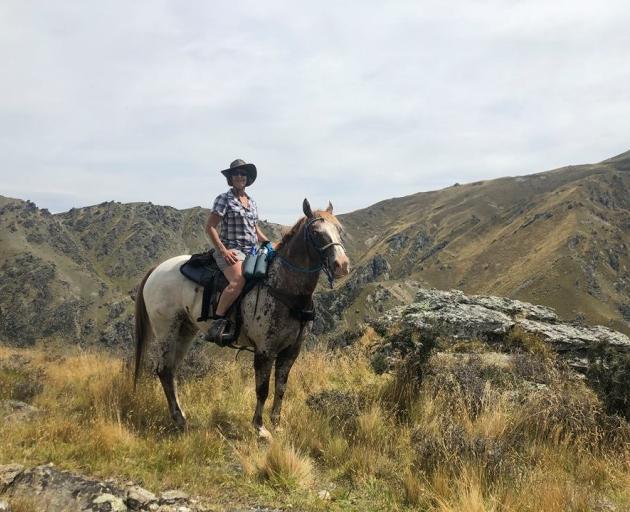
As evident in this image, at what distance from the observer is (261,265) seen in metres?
6.32

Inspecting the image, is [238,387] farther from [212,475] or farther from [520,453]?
[520,453]

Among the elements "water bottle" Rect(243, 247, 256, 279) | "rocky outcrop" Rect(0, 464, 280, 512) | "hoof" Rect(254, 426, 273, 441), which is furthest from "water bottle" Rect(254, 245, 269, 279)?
"rocky outcrop" Rect(0, 464, 280, 512)

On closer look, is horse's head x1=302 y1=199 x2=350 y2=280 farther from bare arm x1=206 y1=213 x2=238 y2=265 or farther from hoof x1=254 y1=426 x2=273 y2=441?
hoof x1=254 y1=426 x2=273 y2=441

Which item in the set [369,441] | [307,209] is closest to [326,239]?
[307,209]

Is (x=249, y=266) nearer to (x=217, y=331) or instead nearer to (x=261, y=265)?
(x=261, y=265)

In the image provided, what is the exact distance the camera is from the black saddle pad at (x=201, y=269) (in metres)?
6.62

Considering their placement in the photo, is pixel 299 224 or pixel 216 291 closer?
pixel 299 224

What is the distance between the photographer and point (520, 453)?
531cm

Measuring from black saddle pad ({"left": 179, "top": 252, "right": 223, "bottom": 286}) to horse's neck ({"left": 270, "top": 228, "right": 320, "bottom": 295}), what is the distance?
3.25 ft

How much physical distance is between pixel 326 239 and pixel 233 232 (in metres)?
1.68

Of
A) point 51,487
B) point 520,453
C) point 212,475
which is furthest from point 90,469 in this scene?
point 520,453

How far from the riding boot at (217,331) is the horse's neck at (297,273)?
92 cm

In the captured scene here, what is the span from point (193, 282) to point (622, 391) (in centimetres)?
631

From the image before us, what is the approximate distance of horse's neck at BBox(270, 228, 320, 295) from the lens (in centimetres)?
612
